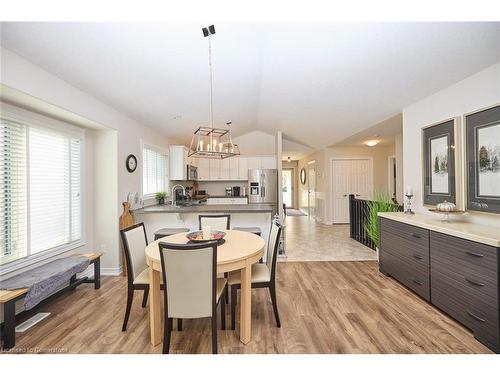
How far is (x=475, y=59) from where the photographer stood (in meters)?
2.25

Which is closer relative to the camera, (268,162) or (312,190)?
(268,162)

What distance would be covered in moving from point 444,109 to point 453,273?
6.23 ft

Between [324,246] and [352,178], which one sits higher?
[352,178]

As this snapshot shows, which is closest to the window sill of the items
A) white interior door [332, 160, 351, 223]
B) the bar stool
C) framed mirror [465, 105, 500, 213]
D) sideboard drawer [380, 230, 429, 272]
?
the bar stool

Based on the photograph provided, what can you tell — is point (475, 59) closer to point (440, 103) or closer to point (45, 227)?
point (440, 103)

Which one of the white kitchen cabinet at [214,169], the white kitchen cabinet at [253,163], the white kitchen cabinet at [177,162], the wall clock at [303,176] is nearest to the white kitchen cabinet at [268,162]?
the white kitchen cabinet at [253,163]

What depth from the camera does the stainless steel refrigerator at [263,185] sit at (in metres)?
6.58

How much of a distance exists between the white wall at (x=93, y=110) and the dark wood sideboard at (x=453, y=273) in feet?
12.5

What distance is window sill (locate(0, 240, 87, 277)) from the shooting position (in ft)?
7.46

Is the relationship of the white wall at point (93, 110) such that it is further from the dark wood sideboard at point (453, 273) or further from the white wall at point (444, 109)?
the white wall at point (444, 109)

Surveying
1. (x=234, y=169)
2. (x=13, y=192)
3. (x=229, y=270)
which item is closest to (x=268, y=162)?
(x=234, y=169)

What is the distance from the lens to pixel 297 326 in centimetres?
213

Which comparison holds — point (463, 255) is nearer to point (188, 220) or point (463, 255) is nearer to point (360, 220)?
point (360, 220)

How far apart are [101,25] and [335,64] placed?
2.38 m
